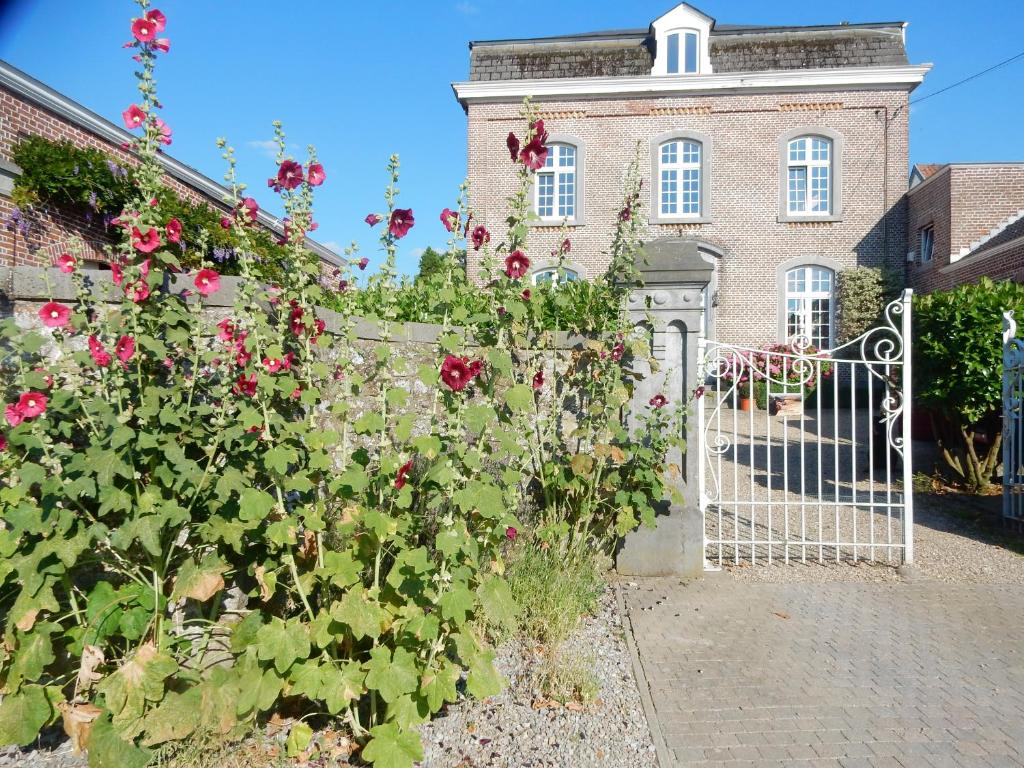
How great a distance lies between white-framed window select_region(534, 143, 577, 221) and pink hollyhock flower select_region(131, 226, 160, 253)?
16.6 m

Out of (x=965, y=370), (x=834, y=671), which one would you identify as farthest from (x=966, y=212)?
(x=834, y=671)

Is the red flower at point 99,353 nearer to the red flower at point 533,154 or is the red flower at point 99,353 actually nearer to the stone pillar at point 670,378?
the red flower at point 533,154

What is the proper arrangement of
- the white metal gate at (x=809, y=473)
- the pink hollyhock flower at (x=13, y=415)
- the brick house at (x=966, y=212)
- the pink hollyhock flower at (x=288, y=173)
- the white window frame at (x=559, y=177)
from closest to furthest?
the pink hollyhock flower at (x=13, y=415) → the pink hollyhock flower at (x=288, y=173) → the white metal gate at (x=809, y=473) → the brick house at (x=966, y=212) → the white window frame at (x=559, y=177)

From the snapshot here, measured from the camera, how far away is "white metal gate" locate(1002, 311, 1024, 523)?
244 inches

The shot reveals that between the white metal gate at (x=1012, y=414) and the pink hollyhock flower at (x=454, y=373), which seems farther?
the white metal gate at (x=1012, y=414)

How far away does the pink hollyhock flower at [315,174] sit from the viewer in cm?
295

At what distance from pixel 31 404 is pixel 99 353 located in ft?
0.89

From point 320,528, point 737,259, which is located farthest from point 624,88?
point 320,528

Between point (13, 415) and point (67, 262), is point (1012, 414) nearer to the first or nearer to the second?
point (67, 262)

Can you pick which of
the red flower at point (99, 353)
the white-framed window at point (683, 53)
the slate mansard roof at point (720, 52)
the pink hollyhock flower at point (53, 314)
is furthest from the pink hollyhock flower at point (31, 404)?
the white-framed window at point (683, 53)

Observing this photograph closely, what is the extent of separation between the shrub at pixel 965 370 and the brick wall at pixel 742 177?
33.7ft

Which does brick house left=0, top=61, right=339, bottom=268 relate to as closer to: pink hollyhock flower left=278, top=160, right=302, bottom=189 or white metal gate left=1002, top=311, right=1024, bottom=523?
pink hollyhock flower left=278, top=160, right=302, bottom=189

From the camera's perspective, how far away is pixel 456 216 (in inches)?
121

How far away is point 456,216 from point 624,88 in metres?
17.0
